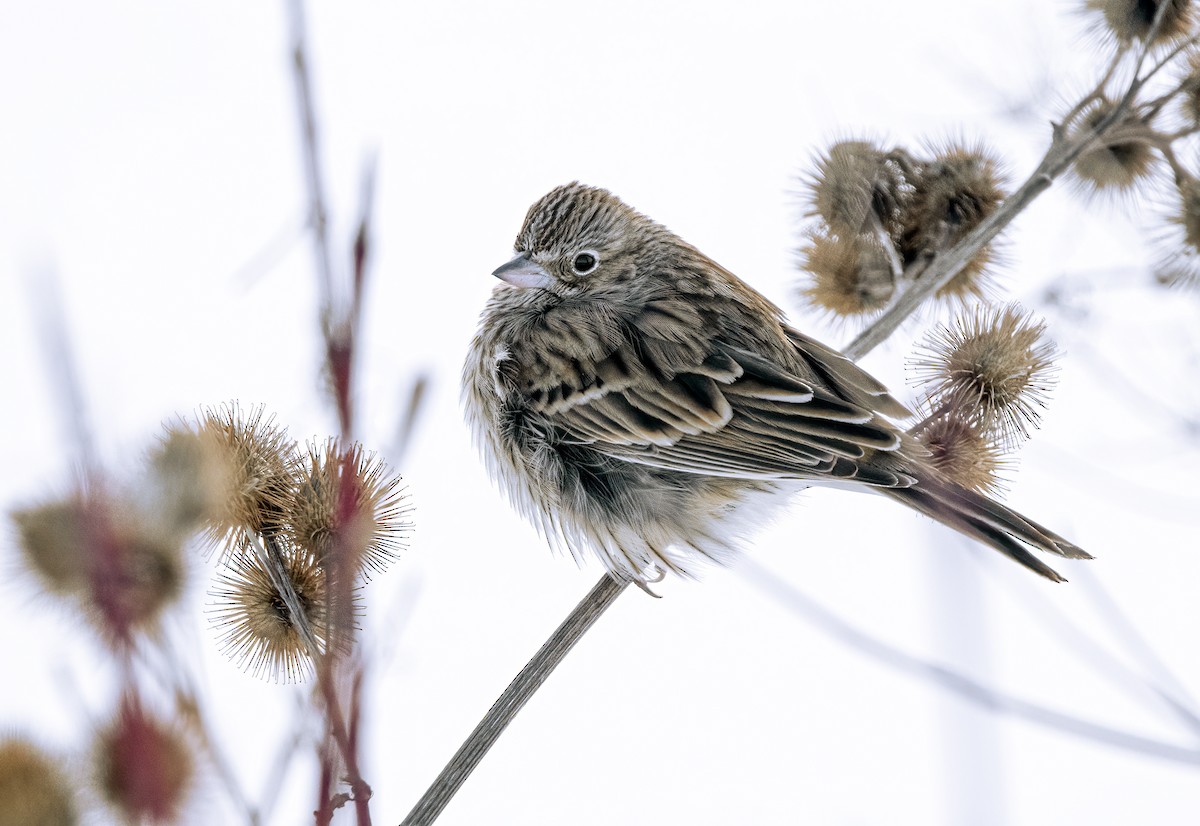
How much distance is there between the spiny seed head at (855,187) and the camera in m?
4.61

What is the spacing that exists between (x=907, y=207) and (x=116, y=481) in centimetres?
394

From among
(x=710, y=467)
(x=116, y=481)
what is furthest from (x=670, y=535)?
(x=116, y=481)

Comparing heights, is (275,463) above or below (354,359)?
below

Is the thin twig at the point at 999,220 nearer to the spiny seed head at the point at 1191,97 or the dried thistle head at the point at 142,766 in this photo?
the spiny seed head at the point at 1191,97

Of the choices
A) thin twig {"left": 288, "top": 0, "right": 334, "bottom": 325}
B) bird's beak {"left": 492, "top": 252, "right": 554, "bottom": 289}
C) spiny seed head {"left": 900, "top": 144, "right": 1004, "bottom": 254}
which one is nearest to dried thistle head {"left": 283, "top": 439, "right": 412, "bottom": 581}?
thin twig {"left": 288, "top": 0, "right": 334, "bottom": 325}

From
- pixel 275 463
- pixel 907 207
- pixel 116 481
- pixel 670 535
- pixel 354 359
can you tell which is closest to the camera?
pixel 354 359

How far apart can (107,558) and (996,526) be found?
2.89 meters

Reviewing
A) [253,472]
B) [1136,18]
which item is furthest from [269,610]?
[1136,18]

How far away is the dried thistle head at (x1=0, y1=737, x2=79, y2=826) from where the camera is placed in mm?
1959

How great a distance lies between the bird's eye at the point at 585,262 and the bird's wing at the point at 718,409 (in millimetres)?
499

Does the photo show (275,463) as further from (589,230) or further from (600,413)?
(589,230)

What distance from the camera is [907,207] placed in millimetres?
4766

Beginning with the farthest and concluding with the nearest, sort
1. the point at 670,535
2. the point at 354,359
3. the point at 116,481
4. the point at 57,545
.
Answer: the point at 670,535, the point at 57,545, the point at 116,481, the point at 354,359

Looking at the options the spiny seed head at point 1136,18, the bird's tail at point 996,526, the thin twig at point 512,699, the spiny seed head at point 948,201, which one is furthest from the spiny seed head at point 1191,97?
the thin twig at point 512,699
